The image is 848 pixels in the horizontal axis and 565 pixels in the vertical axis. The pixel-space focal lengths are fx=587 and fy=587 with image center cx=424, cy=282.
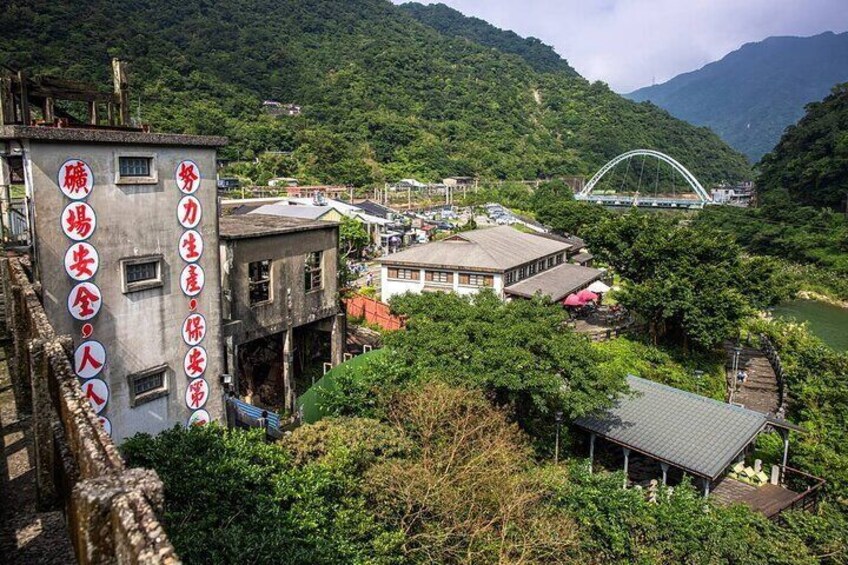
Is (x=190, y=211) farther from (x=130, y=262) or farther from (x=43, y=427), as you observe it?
(x=43, y=427)

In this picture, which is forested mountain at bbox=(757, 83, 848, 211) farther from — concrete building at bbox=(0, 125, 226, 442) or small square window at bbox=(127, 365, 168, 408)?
small square window at bbox=(127, 365, 168, 408)

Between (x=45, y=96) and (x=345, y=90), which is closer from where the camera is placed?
(x=45, y=96)

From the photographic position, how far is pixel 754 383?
28.6m

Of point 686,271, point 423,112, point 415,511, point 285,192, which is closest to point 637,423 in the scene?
point 415,511

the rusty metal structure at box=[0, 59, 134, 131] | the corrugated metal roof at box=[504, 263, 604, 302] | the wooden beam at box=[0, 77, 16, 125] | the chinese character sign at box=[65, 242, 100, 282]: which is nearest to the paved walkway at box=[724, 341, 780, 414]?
the corrugated metal roof at box=[504, 263, 604, 302]

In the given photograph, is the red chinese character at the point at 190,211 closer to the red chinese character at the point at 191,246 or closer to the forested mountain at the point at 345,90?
the red chinese character at the point at 191,246

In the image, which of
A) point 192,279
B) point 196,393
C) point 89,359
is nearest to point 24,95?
point 192,279

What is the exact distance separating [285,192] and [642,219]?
39788mm

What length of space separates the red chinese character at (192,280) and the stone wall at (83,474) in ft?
12.8

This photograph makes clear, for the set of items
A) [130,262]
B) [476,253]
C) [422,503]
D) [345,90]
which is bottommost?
[422,503]

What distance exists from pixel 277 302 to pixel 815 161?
75387mm

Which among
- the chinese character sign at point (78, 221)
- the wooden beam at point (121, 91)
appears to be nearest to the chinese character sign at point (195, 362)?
the chinese character sign at point (78, 221)

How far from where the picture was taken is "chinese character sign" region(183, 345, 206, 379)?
15016 mm

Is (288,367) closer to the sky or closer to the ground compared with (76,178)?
closer to the ground
